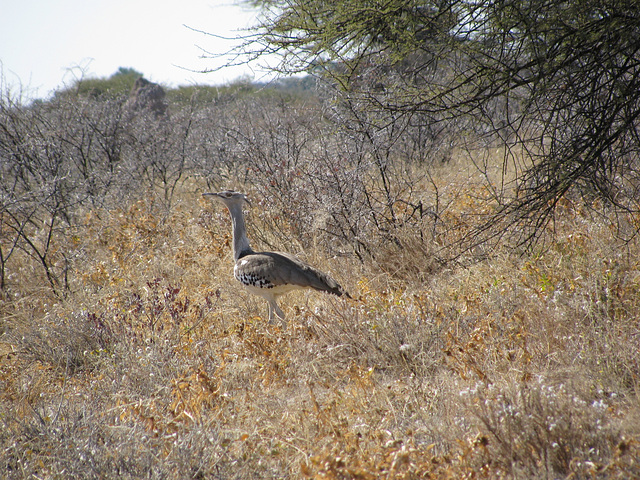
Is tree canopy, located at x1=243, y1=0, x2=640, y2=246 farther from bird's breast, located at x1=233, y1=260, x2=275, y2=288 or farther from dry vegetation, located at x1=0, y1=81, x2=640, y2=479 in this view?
bird's breast, located at x1=233, y1=260, x2=275, y2=288

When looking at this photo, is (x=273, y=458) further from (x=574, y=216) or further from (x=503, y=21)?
(x=574, y=216)

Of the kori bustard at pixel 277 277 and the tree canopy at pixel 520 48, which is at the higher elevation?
the tree canopy at pixel 520 48

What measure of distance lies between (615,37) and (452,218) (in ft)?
9.92

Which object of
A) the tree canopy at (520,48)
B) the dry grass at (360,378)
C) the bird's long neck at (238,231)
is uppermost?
the tree canopy at (520,48)

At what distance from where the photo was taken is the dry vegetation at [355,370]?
107 inches

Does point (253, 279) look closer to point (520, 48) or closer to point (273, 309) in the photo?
point (273, 309)

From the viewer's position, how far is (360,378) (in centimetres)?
368

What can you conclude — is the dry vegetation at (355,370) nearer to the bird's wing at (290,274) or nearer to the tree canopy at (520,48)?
the bird's wing at (290,274)

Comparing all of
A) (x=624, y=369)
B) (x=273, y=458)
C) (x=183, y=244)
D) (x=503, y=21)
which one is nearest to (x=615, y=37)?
(x=503, y=21)

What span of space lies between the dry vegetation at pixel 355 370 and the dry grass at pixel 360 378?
0.05 feet

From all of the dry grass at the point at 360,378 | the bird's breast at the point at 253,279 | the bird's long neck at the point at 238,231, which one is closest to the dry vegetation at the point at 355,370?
the dry grass at the point at 360,378

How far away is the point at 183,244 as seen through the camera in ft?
25.3

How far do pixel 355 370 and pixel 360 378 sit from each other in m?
0.17

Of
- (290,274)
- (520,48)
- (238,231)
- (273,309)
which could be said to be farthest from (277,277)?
(520,48)
